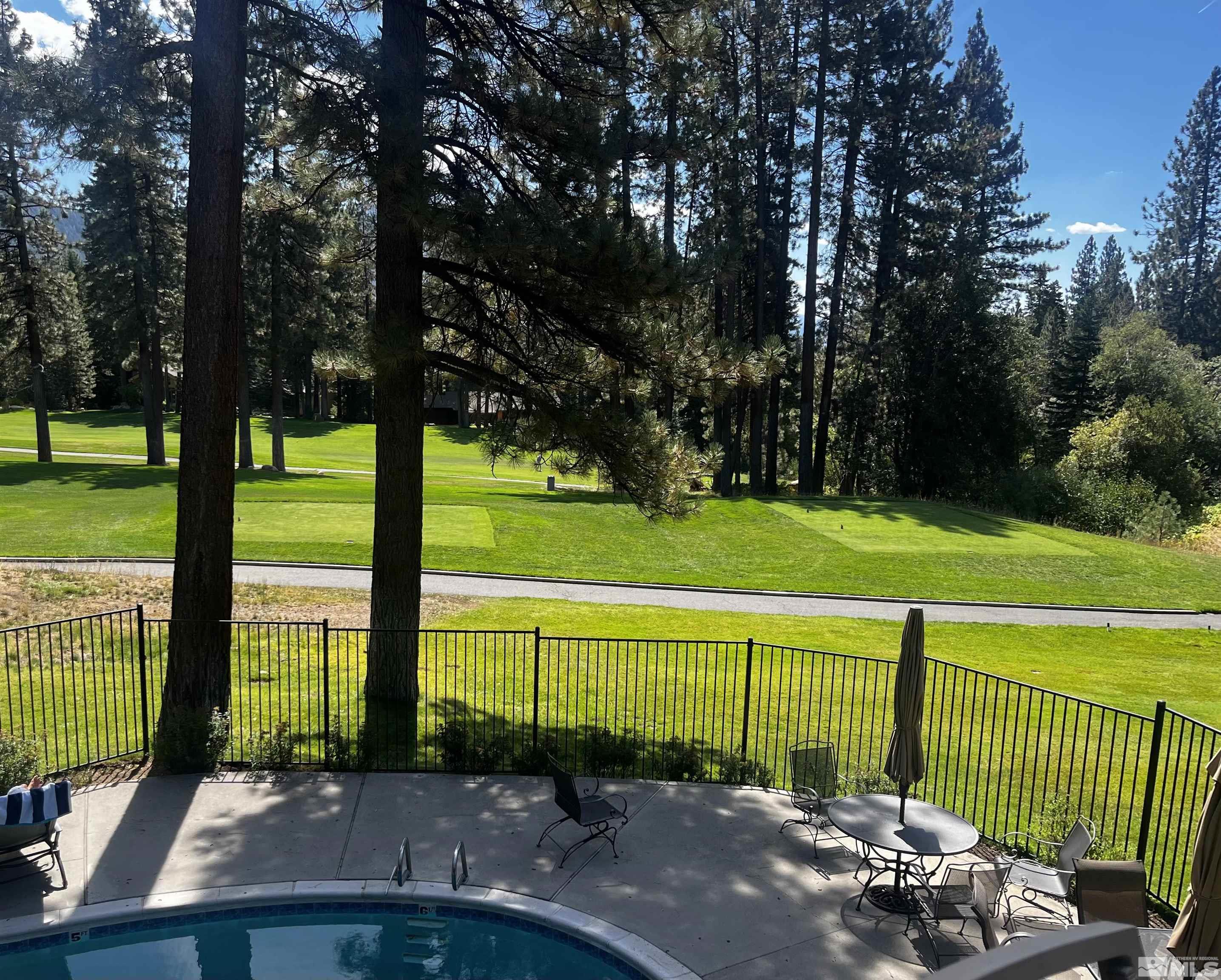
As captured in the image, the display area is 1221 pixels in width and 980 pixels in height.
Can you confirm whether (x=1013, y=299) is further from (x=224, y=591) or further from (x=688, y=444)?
(x=224, y=591)

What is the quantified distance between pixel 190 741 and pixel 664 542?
60.4 ft

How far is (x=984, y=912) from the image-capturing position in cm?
662

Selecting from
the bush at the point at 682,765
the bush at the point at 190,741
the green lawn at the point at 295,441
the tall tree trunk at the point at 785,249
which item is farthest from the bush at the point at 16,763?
the tall tree trunk at the point at 785,249

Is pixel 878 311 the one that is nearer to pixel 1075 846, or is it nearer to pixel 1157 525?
pixel 1157 525

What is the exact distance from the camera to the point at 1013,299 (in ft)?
135

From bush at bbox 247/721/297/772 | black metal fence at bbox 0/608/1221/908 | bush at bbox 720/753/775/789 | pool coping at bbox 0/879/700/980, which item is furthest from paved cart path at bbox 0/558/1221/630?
pool coping at bbox 0/879/700/980

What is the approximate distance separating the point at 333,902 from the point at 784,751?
267 inches

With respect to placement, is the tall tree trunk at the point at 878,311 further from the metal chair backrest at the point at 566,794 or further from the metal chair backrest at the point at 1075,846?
the metal chair backrest at the point at 566,794

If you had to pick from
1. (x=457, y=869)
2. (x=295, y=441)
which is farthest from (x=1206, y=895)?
(x=295, y=441)

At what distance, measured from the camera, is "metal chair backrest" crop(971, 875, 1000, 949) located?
6.48m

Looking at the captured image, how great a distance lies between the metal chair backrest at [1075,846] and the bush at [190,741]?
354 inches

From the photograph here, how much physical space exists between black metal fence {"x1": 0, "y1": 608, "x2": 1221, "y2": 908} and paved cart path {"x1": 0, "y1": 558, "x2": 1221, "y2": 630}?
3.54 metres

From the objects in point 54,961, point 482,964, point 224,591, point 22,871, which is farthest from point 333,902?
point 224,591

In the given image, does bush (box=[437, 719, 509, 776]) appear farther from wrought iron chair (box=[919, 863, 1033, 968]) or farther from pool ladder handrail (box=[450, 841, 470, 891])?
wrought iron chair (box=[919, 863, 1033, 968])
